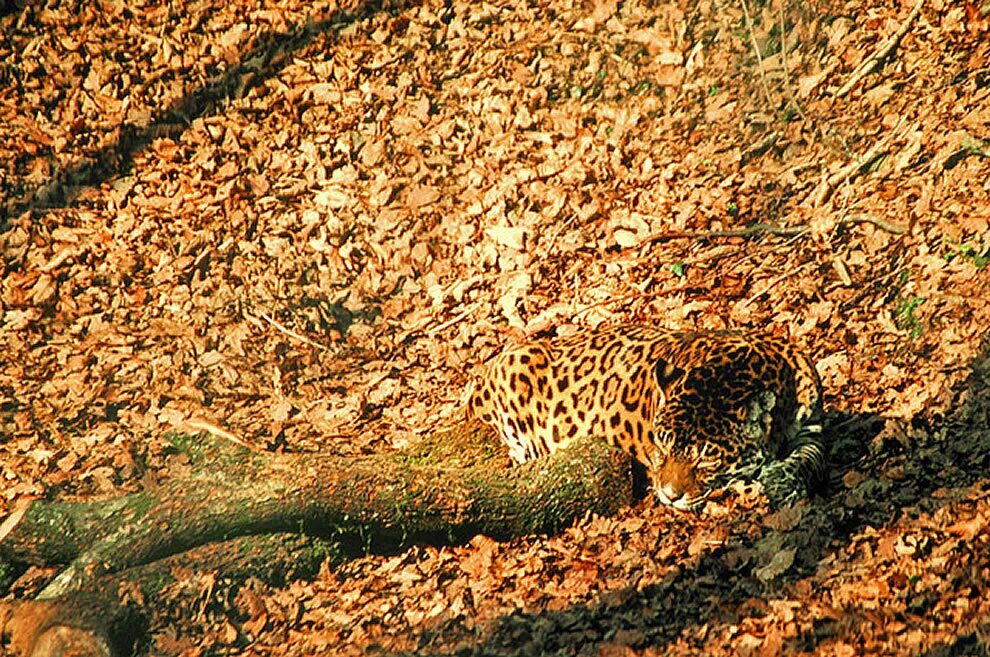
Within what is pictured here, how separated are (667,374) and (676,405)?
37 centimetres

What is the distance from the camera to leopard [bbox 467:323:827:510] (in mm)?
7062

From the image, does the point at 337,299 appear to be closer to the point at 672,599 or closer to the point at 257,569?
the point at 257,569

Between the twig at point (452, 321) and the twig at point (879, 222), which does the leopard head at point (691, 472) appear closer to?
the twig at point (879, 222)

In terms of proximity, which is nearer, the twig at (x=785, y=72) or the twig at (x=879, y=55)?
the twig at (x=879, y=55)

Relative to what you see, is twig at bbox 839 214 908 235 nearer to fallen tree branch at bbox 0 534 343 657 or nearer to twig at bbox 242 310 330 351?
twig at bbox 242 310 330 351

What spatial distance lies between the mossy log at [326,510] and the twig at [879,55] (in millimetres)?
5247

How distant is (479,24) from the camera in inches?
516

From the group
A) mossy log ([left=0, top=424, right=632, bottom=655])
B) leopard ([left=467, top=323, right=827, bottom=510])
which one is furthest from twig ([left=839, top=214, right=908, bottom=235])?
mossy log ([left=0, top=424, right=632, bottom=655])

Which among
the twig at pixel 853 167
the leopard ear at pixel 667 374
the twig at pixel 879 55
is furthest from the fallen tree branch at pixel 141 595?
the twig at pixel 879 55

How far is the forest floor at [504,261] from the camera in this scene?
21.6 ft

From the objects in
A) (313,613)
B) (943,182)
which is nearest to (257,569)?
(313,613)

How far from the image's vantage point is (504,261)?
10664 millimetres

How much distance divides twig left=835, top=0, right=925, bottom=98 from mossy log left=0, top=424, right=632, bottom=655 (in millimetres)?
5247

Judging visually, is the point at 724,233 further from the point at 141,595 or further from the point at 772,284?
the point at 141,595
